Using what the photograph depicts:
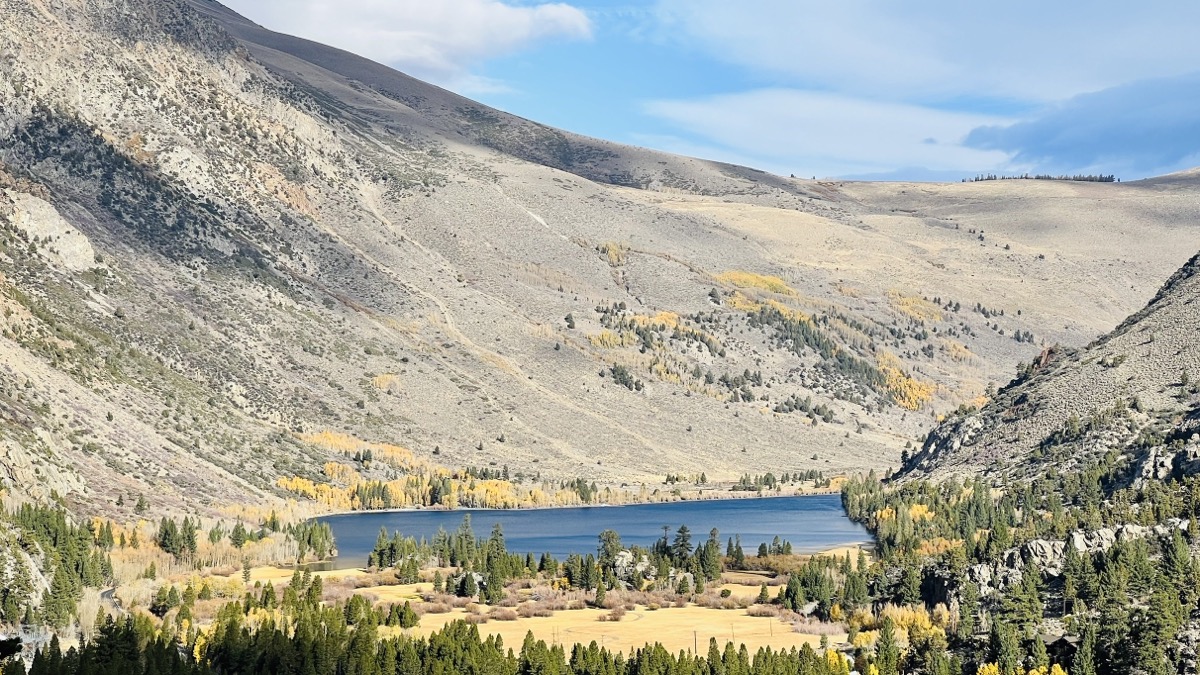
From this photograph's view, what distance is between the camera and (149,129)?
633ft

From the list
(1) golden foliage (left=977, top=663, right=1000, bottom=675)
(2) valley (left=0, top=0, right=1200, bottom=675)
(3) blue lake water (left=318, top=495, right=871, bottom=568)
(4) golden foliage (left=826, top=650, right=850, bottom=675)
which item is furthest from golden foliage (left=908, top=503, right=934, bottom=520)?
(1) golden foliage (left=977, top=663, right=1000, bottom=675)

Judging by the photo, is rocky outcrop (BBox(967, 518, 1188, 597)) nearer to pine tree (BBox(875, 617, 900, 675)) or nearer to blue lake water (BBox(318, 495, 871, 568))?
pine tree (BBox(875, 617, 900, 675))

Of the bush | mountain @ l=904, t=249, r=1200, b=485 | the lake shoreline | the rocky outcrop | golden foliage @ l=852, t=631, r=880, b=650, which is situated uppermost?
mountain @ l=904, t=249, r=1200, b=485

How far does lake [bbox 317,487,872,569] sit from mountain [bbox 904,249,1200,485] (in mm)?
11157

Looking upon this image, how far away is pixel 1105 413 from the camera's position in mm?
106250

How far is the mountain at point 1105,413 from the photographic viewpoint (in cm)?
9525

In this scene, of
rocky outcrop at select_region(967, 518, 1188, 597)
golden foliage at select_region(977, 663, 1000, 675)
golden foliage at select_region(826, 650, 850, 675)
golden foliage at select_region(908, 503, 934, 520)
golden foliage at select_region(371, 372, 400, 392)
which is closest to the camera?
golden foliage at select_region(977, 663, 1000, 675)

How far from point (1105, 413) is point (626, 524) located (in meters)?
43.4

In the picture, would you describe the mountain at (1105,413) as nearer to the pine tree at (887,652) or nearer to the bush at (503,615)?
the pine tree at (887,652)

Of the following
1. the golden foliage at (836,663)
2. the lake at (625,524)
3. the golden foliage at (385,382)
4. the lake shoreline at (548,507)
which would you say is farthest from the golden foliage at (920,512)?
the golden foliage at (385,382)

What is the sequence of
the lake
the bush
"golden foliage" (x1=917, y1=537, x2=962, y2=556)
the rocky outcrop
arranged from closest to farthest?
the rocky outcrop, the bush, "golden foliage" (x1=917, y1=537, x2=962, y2=556), the lake

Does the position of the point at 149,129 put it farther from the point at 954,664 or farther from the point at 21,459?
the point at 954,664

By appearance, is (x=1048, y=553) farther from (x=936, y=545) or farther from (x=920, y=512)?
(x=920, y=512)

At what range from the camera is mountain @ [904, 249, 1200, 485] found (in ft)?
313
